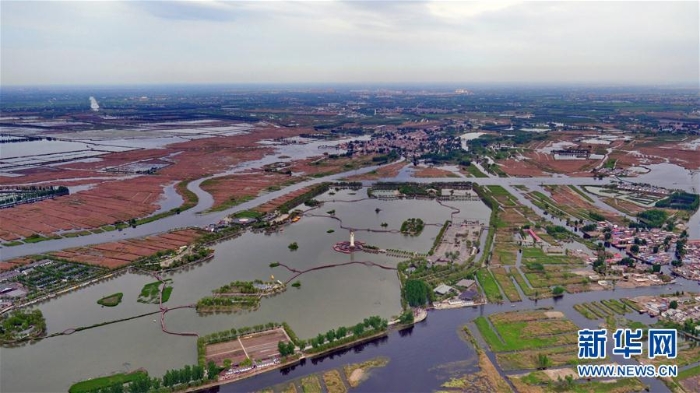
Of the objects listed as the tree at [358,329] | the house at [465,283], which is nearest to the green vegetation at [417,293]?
Result: the house at [465,283]

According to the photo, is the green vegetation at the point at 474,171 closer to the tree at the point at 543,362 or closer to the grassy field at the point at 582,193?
the grassy field at the point at 582,193

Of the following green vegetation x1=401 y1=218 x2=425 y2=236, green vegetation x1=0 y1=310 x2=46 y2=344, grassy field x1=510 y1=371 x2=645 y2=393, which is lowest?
grassy field x1=510 y1=371 x2=645 y2=393

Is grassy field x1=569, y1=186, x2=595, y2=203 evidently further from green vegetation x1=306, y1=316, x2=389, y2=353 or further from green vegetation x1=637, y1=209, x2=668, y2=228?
green vegetation x1=306, y1=316, x2=389, y2=353

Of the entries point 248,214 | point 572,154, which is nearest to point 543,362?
point 248,214

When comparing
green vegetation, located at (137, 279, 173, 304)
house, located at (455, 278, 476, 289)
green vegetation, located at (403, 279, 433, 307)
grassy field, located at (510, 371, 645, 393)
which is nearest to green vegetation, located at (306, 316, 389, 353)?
green vegetation, located at (403, 279, 433, 307)

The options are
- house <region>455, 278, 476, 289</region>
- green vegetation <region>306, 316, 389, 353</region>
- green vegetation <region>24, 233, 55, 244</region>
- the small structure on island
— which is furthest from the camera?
green vegetation <region>24, 233, 55, 244</region>

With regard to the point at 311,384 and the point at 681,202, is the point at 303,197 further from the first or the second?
the point at 681,202

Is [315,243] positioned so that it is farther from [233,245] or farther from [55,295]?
[55,295]
